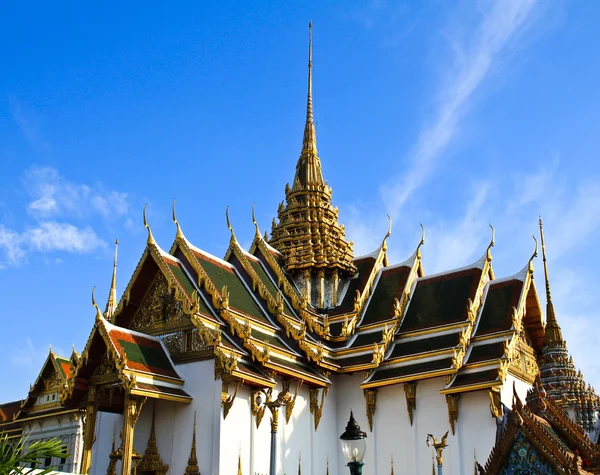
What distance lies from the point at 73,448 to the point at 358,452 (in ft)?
52.5

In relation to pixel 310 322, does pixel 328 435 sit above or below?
below

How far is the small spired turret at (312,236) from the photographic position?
66.2 ft

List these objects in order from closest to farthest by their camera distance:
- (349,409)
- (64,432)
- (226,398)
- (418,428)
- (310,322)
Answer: (226,398), (418,428), (349,409), (310,322), (64,432)

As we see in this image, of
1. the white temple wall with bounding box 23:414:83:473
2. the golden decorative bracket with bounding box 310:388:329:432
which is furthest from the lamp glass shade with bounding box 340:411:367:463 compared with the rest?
the white temple wall with bounding box 23:414:83:473

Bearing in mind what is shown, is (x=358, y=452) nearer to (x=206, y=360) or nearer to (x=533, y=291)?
Result: (x=206, y=360)

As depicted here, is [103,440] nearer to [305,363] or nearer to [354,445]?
[305,363]

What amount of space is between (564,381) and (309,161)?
34.6ft

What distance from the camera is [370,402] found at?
1725 centimetres

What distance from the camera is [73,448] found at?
68.6 feet

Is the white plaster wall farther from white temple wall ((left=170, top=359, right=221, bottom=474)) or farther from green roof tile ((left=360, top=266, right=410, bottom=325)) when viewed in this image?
white temple wall ((left=170, top=359, right=221, bottom=474))

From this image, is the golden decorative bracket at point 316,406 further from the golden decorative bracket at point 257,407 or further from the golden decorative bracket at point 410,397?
the golden decorative bracket at point 257,407

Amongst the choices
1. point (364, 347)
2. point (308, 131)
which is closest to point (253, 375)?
point (364, 347)

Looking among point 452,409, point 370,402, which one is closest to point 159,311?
point 370,402

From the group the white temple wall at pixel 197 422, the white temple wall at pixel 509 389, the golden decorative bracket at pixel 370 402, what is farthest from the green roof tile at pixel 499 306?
the white temple wall at pixel 197 422
